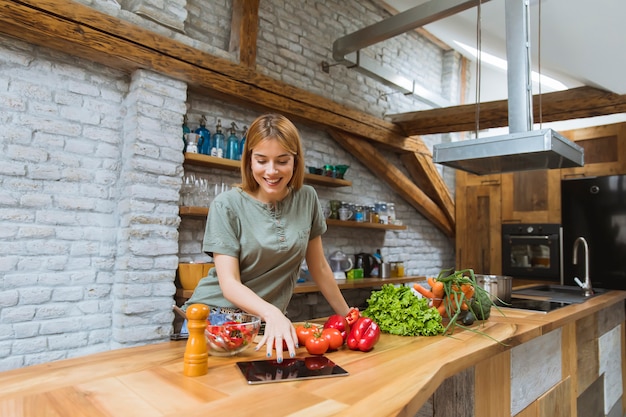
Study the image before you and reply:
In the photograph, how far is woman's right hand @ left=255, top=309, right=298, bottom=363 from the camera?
1.31 m

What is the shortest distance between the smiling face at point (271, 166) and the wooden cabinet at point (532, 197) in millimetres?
4773

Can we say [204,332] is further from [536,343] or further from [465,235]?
[465,235]

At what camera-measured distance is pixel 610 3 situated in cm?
291

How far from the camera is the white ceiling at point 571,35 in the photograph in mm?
3092

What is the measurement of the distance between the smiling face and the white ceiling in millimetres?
2239

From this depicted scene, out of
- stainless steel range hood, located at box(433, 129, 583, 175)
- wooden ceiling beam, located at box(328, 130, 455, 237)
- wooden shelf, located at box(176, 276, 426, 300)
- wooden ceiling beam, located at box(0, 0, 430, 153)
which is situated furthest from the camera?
wooden ceiling beam, located at box(328, 130, 455, 237)

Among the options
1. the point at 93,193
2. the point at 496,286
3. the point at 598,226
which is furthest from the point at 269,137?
the point at 598,226

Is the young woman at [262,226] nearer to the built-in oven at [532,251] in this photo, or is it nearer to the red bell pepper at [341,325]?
the red bell pepper at [341,325]

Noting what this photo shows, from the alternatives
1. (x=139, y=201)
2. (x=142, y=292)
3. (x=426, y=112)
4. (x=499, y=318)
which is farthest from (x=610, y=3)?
(x=142, y=292)

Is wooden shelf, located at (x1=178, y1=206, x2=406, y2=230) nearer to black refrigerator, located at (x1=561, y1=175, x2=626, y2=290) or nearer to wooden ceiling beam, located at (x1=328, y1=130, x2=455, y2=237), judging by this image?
wooden ceiling beam, located at (x1=328, y1=130, x2=455, y2=237)

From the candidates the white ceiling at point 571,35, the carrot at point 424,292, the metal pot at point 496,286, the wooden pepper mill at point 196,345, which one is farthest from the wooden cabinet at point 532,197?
the wooden pepper mill at point 196,345

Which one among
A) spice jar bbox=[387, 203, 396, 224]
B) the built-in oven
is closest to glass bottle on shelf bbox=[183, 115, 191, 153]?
spice jar bbox=[387, 203, 396, 224]

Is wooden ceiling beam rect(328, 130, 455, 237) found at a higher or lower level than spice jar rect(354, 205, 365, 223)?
higher

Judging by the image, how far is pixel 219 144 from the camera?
12.5 feet
